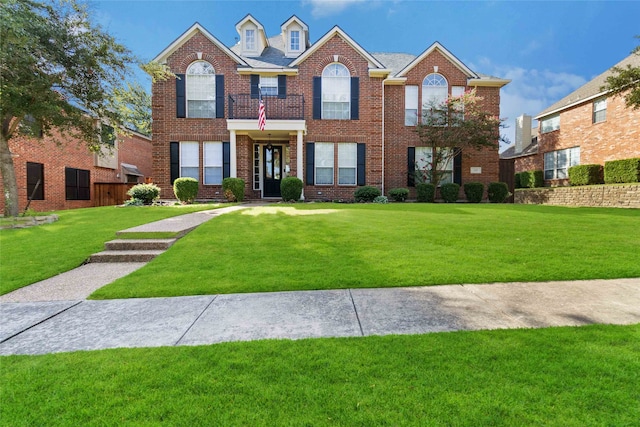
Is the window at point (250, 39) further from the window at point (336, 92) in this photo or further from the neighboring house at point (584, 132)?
the neighboring house at point (584, 132)

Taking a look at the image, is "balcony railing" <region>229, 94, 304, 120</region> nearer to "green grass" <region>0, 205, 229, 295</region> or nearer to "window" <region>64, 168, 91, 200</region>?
"green grass" <region>0, 205, 229, 295</region>

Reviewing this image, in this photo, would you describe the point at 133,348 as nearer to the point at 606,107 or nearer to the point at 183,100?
the point at 183,100

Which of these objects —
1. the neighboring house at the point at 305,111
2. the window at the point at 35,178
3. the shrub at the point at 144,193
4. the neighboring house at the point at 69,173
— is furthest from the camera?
the neighboring house at the point at 305,111

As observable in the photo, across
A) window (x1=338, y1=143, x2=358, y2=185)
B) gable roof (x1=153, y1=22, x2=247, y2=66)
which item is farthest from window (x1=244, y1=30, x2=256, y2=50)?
window (x1=338, y1=143, x2=358, y2=185)

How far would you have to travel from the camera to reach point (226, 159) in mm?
15828

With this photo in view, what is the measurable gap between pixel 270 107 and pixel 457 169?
1027 cm

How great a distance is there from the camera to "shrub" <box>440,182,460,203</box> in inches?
628

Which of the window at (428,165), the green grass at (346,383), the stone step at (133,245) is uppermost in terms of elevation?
the window at (428,165)

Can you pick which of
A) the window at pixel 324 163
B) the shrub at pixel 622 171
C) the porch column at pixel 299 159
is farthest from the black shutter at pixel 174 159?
the shrub at pixel 622 171

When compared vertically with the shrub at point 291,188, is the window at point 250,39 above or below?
above

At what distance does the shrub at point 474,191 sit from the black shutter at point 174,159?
14.7 metres

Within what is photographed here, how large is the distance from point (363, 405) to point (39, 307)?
3.94 m

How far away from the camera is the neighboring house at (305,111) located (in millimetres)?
15703

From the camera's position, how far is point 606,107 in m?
18.6
